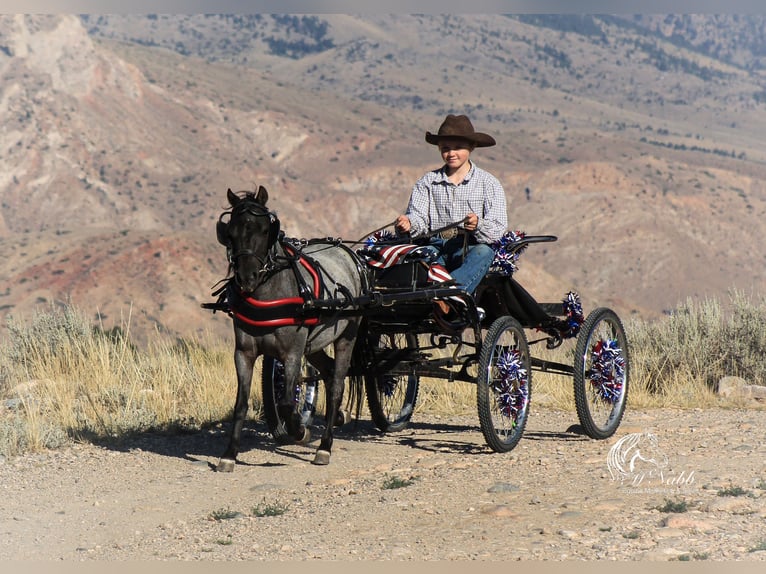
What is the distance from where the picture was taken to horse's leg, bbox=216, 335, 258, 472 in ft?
26.7

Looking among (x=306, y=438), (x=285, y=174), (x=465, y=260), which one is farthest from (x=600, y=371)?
(x=285, y=174)

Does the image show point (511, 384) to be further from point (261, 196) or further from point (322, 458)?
point (261, 196)

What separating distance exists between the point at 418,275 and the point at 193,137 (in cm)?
9036

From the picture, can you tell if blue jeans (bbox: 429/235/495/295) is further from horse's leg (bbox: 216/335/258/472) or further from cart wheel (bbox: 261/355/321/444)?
horse's leg (bbox: 216/335/258/472)

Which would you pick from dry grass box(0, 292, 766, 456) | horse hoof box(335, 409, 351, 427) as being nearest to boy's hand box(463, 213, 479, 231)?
horse hoof box(335, 409, 351, 427)

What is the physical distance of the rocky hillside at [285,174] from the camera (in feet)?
188

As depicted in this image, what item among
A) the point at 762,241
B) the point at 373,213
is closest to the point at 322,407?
the point at 373,213

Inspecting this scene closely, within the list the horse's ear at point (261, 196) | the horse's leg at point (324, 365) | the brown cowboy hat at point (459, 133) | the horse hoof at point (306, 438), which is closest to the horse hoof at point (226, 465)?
the horse hoof at point (306, 438)

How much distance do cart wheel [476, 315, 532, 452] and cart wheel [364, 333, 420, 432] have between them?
70 cm

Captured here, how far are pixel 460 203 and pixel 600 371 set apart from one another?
1926 millimetres

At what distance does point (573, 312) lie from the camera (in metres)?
9.60

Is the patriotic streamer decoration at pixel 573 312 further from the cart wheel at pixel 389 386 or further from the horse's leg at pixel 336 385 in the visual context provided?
the horse's leg at pixel 336 385

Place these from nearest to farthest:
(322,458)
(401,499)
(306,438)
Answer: (401,499) → (322,458) → (306,438)

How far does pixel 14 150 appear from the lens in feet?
272
